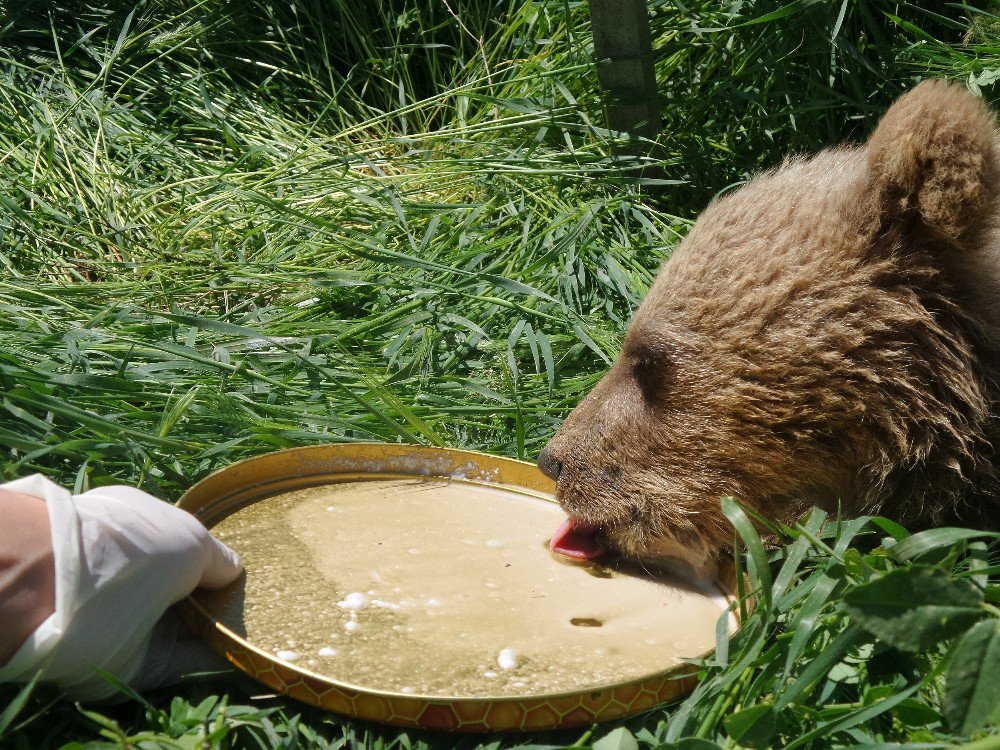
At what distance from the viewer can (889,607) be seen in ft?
5.70

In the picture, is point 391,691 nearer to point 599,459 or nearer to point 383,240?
point 599,459

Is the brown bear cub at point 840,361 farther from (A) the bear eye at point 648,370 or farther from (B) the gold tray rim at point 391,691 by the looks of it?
(B) the gold tray rim at point 391,691

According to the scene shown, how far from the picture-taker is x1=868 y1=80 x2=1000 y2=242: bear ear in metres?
2.37

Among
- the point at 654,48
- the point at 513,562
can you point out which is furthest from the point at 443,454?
the point at 654,48

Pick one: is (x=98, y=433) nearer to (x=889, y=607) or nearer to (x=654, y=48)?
(x=889, y=607)

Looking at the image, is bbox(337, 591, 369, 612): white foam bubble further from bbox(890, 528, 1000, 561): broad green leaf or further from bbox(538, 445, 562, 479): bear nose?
bbox(890, 528, 1000, 561): broad green leaf

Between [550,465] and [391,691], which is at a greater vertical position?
[391,691]

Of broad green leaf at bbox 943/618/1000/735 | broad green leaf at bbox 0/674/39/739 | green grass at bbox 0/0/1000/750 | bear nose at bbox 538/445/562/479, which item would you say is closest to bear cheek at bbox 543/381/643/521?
bear nose at bbox 538/445/562/479

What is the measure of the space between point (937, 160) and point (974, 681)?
1287mm

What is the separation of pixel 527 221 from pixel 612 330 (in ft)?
2.51

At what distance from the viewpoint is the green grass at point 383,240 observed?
209cm

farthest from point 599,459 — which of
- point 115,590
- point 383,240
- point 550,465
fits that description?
point 383,240

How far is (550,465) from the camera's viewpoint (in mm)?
2850

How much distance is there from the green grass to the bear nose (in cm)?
52
